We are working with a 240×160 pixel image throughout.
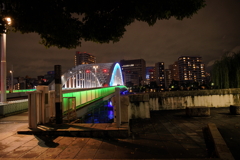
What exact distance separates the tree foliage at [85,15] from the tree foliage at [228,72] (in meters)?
13.1

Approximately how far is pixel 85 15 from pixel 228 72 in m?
15.5

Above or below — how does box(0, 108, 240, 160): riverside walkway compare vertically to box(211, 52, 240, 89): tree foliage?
below

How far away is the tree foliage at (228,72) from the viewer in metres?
15.1

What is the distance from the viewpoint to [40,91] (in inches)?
256

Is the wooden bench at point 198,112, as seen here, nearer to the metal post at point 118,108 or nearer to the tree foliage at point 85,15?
the metal post at point 118,108

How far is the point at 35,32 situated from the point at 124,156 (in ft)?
17.5

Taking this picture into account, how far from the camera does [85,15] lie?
593 cm

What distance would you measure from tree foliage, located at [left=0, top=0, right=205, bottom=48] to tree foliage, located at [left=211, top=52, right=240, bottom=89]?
1307 centimetres

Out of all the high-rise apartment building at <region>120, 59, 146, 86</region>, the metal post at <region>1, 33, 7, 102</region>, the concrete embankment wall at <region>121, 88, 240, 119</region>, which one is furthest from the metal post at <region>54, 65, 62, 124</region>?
the high-rise apartment building at <region>120, 59, 146, 86</region>

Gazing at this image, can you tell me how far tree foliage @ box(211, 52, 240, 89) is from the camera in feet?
49.5

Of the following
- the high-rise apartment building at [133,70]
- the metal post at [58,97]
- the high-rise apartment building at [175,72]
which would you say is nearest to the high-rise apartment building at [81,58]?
the high-rise apartment building at [133,70]

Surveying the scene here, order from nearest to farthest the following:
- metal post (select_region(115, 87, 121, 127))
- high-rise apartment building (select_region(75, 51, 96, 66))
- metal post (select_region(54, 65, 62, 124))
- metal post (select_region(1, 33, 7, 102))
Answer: metal post (select_region(115, 87, 121, 127)) < metal post (select_region(54, 65, 62, 124)) < metal post (select_region(1, 33, 7, 102)) < high-rise apartment building (select_region(75, 51, 96, 66))

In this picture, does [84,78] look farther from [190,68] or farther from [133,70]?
[190,68]

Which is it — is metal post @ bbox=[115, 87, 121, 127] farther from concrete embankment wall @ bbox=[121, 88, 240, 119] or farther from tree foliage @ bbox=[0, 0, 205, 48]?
concrete embankment wall @ bbox=[121, 88, 240, 119]
